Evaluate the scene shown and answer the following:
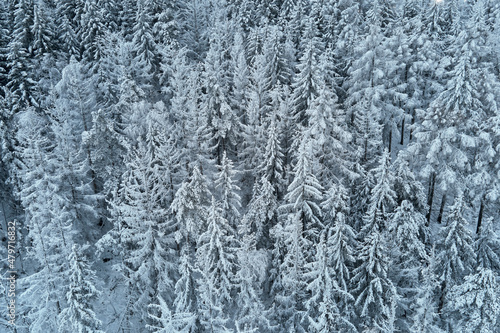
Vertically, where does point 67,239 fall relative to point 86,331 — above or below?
above

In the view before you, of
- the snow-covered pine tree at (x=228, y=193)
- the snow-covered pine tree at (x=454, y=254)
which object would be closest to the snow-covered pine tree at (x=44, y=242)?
the snow-covered pine tree at (x=228, y=193)

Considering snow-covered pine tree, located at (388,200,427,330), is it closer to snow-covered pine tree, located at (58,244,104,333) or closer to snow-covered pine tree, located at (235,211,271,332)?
snow-covered pine tree, located at (235,211,271,332)

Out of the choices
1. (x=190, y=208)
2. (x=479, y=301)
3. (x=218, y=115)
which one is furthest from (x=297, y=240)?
(x=218, y=115)

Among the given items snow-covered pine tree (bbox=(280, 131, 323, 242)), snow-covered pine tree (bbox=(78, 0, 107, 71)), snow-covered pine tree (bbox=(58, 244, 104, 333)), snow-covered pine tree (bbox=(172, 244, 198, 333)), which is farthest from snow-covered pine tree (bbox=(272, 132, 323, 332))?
snow-covered pine tree (bbox=(78, 0, 107, 71))

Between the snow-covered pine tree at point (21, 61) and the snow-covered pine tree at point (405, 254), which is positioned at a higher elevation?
the snow-covered pine tree at point (21, 61)

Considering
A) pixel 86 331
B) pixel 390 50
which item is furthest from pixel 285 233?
pixel 390 50

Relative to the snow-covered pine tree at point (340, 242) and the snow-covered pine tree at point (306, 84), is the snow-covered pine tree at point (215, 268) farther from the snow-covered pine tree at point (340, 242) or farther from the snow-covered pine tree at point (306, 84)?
the snow-covered pine tree at point (306, 84)

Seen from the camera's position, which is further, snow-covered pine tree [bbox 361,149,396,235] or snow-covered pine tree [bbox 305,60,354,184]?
snow-covered pine tree [bbox 305,60,354,184]

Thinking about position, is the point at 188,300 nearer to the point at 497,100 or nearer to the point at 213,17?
the point at 497,100
